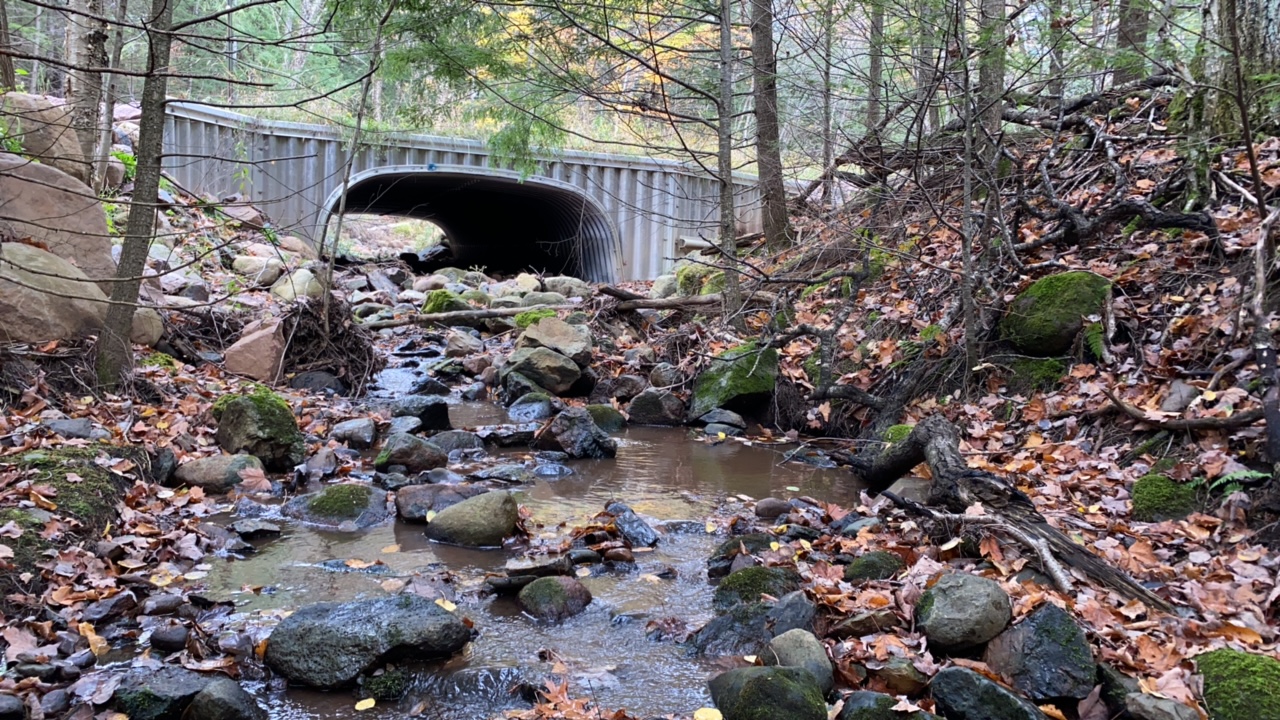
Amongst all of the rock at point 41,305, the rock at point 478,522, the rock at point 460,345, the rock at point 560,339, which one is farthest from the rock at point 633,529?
the rock at point 460,345

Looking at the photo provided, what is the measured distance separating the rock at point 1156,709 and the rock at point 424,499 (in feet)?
13.8

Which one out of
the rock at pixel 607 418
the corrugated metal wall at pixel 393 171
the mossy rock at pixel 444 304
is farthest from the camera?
the corrugated metal wall at pixel 393 171

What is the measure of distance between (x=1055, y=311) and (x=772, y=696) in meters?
4.92

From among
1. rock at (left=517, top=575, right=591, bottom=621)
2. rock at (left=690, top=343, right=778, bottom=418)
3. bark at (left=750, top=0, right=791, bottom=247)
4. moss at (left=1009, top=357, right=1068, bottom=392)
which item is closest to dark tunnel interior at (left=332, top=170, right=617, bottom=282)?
bark at (left=750, top=0, right=791, bottom=247)

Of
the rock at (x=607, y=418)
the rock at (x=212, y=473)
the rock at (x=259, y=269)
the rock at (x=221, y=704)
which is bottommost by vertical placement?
the rock at (x=221, y=704)

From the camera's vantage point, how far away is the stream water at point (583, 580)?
11.7 ft

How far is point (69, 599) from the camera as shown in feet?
12.9

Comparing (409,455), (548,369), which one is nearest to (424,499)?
(409,455)

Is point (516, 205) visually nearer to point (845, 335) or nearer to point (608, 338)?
point (608, 338)

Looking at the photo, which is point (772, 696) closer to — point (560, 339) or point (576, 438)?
point (576, 438)

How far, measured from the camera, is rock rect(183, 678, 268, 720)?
10.5ft

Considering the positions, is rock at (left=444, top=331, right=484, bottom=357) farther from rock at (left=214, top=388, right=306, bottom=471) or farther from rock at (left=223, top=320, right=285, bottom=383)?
rock at (left=214, top=388, right=306, bottom=471)

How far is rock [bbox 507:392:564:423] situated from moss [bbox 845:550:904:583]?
505 centimetres

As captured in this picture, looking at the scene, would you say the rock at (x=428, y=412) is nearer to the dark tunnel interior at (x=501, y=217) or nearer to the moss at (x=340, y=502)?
the moss at (x=340, y=502)
